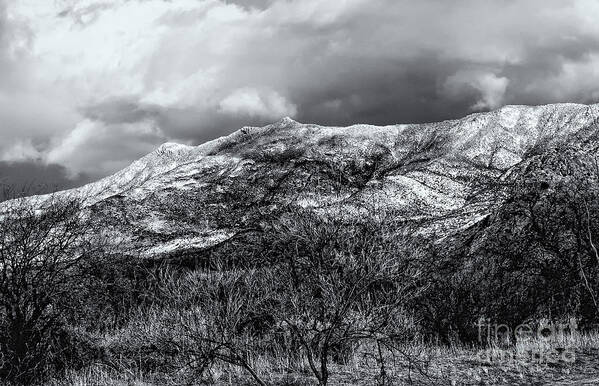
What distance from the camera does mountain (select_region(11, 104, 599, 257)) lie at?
183 feet

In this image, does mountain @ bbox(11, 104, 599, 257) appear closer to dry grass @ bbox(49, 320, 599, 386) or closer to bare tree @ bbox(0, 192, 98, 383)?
bare tree @ bbox(0, 192, 98, 383)

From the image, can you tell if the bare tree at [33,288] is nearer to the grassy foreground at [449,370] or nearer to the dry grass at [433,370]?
the dry grass at [433,370]

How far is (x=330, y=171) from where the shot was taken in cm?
7106

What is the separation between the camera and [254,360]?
10820mm

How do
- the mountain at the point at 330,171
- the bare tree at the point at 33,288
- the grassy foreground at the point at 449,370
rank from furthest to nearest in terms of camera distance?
the mountain at the point at 330,171 → the bare tree at the point at 33,288 → the grassy foreground at the point at 449,370

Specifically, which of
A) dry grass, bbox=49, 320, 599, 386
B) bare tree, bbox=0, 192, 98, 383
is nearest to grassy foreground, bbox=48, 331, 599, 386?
dry grass, bbox=49, 320, 599, 386

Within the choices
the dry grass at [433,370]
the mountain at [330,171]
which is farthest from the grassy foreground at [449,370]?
the mountain at [330,171]

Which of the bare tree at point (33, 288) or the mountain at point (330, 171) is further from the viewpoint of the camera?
the mountain at point (330, 171)

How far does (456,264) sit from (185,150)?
80393mm

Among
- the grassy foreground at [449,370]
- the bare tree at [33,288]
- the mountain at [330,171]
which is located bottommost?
the grassy foreground at [449,370]

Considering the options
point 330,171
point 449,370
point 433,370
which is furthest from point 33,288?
point 330,171

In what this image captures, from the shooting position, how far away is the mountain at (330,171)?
5581 cm

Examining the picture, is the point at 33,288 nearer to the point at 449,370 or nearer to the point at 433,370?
the point at 433,370

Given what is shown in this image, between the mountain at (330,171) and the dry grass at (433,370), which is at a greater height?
the mountain at (330,171)
